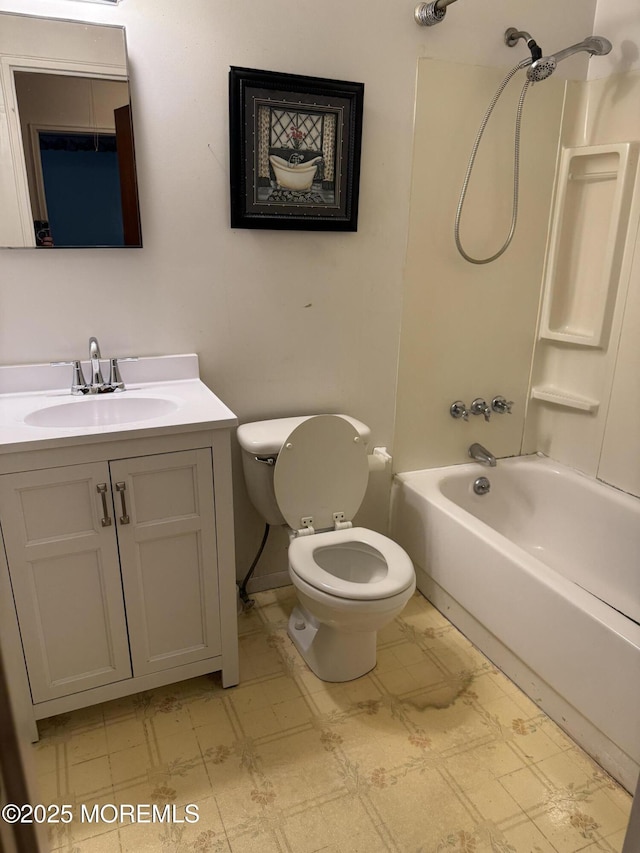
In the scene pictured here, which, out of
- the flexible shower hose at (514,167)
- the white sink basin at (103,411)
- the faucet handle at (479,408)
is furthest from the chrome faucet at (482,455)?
the white sink basin at (103,411)

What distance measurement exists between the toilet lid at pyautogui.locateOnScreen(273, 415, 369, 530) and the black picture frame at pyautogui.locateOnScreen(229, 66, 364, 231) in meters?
0.71

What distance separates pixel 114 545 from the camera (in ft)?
5.38

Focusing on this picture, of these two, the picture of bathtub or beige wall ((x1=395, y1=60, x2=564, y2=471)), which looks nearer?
the picture of bathtub

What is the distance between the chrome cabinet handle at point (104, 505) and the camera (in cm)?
158

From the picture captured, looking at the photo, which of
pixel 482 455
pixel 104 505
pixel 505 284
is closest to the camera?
pixel 104 505

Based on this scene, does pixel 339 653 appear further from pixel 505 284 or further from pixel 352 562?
pixel 505 284

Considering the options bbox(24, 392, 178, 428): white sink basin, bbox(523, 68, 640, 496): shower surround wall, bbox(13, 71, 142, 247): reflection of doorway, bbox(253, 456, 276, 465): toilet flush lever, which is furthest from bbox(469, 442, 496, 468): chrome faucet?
bbox(13, 71, 142, 247): reflection of doorway

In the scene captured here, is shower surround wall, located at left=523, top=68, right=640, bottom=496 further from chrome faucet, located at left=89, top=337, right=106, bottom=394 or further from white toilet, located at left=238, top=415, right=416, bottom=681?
chrome faucet, located at left=89, top=337, right=106, bottom=394

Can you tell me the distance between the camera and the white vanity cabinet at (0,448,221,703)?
1551mm

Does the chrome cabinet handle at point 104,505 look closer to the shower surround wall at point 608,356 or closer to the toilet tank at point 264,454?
the toilet tank at point 264,454

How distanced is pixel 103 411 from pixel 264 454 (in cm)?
52

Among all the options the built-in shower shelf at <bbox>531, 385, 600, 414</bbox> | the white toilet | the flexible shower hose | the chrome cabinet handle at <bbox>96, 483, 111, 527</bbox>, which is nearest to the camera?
the chrome cabinet handle at <bbox>96, 483, 111, 527</bbox>

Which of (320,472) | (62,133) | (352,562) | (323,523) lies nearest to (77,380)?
(62,133)

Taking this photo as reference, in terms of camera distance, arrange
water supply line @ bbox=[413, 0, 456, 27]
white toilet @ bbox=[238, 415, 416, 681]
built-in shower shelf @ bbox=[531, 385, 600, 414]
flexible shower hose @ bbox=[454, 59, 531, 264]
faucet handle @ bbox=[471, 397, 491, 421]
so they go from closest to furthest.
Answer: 1. white toilet @ bbox=[238, 415, 416, 681]
2. water supply line @ bbox=[413, 0, 456, 27]
3. flexible shower hose @ bbox=[454, 59, 531, 264]
4. built-in shower shelf @ bbox=[531, 385, 600, 414]
5. faucet handle @ bbox=[471, 397, 491, 421]
